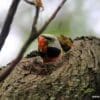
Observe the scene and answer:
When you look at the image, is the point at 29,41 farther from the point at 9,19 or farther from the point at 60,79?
the point at 60,79

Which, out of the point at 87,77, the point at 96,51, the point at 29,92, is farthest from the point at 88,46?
the point at 29,92

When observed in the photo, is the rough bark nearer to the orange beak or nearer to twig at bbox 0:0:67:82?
the orange beak

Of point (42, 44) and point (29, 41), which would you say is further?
point (42, 44)

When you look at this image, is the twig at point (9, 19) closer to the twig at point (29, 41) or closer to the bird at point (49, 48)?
the twig at point (29, 41)

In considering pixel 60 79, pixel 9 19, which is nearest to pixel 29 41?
pixel 9 19

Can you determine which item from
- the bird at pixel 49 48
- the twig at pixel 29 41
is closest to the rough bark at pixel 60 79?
the bird at pixel 49 48

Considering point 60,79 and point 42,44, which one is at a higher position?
point 42,44
